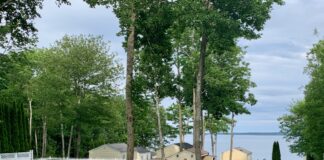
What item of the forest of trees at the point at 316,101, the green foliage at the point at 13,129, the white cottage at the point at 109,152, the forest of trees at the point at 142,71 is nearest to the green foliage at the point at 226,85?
the forest of trees at the point at 142,71

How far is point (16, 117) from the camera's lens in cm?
5109

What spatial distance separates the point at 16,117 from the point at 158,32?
26.2 metres

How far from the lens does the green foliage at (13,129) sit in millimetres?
47875

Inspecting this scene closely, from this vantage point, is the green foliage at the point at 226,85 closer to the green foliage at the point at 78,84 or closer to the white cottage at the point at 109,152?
the green foliage at the point at 78,84

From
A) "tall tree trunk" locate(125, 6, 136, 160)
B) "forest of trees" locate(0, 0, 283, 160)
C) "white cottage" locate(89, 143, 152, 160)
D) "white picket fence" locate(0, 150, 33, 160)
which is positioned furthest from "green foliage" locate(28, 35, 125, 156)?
"tall tree trunk" locate(125, 6, 136, 160)

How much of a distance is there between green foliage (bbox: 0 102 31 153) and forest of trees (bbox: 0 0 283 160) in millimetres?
4515

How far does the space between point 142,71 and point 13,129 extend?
1506 cm

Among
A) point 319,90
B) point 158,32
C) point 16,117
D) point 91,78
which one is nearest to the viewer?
point 158,32

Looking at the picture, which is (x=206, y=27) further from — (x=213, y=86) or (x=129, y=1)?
(x=213, y=86)

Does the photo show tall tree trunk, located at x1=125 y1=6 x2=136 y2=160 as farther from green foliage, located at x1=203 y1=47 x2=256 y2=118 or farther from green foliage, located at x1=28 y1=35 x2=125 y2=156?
green foliage, located at x1=28 y1=35 x2=125 y2=156

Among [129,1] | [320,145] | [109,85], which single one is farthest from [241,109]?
[129,1]

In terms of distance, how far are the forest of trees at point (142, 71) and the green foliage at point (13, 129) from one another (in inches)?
178

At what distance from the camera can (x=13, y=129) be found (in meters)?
50.3

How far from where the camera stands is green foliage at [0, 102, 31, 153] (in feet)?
157
